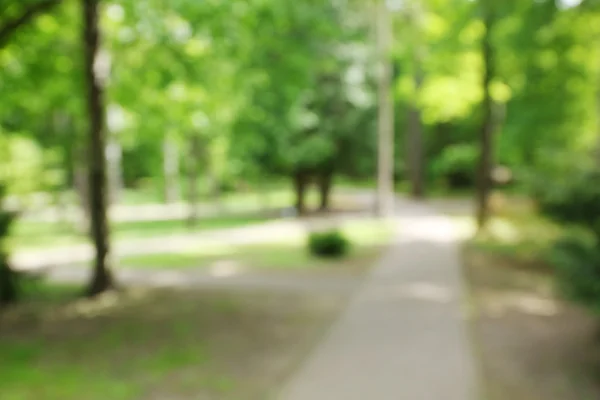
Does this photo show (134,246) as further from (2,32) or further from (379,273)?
(2,32)

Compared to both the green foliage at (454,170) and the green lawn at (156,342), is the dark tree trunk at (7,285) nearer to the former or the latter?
the green lawn at (156,342)

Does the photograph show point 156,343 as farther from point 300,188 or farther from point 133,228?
point 300,188

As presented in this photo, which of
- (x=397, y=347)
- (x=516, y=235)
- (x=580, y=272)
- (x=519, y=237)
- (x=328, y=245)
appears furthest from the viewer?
(x=516, y=235)

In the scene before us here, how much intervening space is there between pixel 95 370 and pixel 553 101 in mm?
14777

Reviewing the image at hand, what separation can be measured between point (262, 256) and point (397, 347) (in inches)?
305

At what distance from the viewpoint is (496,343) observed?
23.7ft

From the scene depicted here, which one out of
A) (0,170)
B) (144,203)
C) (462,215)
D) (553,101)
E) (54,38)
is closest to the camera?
(54,38)

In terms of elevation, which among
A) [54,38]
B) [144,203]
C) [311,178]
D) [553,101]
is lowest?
[144,203]

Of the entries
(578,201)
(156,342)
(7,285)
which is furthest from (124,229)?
(578,201)

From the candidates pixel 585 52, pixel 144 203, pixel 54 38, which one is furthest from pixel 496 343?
pixel 144 203

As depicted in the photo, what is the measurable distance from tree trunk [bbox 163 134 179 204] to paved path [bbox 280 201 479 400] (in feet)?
42.3

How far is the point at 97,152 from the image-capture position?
9305 mm

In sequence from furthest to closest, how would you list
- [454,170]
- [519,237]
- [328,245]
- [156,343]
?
[454,170] < [519,237] < [328,245] < [156,343]

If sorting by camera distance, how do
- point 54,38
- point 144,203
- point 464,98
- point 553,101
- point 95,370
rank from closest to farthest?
point 95,370 < point 54,38 < point 553,101 < point 464,98 < point 144,203
